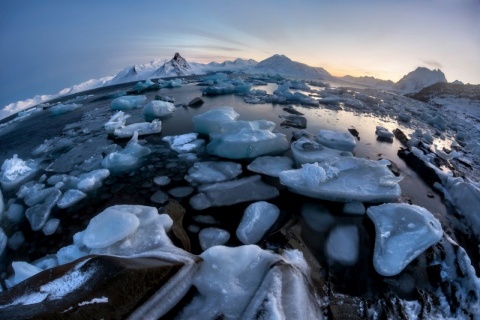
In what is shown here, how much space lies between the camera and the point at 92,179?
3645 millimetres

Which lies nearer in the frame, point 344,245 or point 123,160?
point 344,245

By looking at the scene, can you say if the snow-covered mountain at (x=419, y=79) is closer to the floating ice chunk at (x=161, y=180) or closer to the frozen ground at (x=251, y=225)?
the frozen ground at (x=251, y=225)

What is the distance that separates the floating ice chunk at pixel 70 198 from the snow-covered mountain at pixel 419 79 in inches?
1480

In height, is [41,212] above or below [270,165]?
below

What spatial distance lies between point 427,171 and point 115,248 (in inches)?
208

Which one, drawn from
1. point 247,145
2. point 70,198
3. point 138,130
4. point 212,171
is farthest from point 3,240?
point 138,130

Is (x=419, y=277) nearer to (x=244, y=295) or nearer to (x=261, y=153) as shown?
(x=244, y=295)

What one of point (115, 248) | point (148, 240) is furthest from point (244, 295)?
point (115, 248)

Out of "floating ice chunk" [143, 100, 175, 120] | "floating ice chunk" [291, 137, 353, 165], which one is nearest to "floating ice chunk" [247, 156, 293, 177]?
"floating ice chunk" [291, 137, 353, 165]

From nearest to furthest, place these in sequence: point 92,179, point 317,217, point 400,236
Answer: point 400,236
point 317,217
point 92,179

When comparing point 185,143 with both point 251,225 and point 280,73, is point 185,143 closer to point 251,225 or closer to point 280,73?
point 251,225

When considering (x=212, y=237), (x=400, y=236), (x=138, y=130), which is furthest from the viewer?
(x=138, y=130)

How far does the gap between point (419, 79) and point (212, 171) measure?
1507 inches

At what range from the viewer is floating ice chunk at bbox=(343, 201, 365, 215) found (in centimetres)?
304
